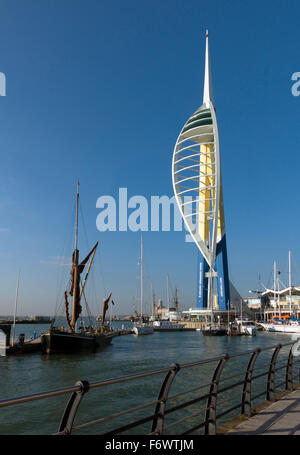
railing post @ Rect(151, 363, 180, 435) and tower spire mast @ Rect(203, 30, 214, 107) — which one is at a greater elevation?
tower spire mast @ Rect(203, 30, 214, 107)

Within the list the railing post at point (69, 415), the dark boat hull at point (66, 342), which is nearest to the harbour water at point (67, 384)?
the dark boat hull at point (66, 342)

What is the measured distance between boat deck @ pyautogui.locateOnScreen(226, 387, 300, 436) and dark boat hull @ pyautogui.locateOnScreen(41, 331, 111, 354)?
33.1 meters

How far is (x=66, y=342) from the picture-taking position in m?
37.9

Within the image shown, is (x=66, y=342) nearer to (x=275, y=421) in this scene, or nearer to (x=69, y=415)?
(x=275, y=421)

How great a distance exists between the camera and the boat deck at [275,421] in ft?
17.5

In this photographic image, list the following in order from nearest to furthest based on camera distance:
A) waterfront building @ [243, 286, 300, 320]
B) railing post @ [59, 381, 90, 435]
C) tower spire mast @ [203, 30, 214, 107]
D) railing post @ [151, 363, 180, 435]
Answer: railing post @ [59, 381, 90, 435] → railing post @ [151, 363, 180, 435] → tower spire mast @ [203, 30, 214, 107] → waterfront building @ [243, 286, 300, 320]

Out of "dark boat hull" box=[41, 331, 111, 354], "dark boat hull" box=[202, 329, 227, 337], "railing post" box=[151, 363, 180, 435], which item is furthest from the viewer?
"dark boat hull" box=[202, 329, 227, 337]

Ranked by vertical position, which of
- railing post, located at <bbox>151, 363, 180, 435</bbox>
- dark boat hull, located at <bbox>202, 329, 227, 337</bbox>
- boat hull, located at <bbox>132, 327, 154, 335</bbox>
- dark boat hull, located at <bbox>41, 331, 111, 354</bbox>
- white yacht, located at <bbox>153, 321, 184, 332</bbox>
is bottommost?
white yacht, located at <bbox>153, 321, 184, 332</bbox>

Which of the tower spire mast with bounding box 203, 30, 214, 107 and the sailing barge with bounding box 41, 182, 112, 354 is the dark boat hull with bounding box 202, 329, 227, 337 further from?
the tower spire mast with bounding box 203, 30, 214, 107

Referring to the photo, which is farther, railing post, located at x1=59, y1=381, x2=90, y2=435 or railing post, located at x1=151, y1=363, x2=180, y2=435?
railing post, located at x1=151, y1=363, x2=180, y2=435

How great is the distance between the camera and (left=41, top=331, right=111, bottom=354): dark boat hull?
37.1m

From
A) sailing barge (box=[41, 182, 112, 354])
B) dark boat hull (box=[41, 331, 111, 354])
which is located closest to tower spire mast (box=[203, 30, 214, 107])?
sailing barge (box=[41, 182, 112, 354])
